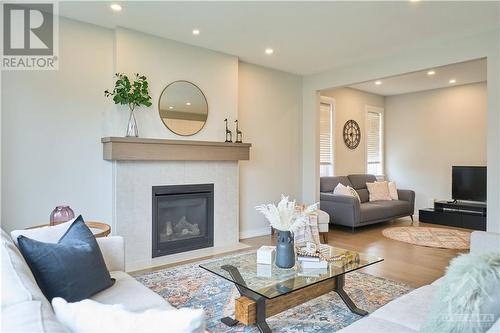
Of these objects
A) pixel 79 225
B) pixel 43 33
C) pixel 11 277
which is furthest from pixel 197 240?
pixel 11 277

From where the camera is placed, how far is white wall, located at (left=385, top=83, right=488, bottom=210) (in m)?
6.60

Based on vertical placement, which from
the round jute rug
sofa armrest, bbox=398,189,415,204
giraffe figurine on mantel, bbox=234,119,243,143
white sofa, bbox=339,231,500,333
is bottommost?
the round jute rug

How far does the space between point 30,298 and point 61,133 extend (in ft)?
9.69

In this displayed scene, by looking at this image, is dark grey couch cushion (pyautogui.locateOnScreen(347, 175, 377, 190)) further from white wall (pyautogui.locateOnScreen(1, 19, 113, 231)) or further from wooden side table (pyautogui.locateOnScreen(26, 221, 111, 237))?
wooden side table (pyautogui.locateOnScreen(26, 221, 111, 237))

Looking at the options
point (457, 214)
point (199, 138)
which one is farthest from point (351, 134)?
point (199, 138)

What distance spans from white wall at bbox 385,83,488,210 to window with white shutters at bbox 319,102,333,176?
2024mm

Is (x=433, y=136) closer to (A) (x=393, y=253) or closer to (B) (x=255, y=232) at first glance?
(A) (x=393, y=253)

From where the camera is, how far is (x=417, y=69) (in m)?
4.43

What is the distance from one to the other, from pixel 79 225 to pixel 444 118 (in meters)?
7.26

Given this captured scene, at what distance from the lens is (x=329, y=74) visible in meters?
5.53

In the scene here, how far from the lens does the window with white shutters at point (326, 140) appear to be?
6660mm

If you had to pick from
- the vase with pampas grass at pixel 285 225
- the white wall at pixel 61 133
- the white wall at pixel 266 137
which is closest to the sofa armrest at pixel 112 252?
the vase with pampas grass at pixel 285 225

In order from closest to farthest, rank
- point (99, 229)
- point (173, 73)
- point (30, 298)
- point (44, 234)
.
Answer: point (30, 298) < point (44, 234) < point (99, 229) < point (173, 73)

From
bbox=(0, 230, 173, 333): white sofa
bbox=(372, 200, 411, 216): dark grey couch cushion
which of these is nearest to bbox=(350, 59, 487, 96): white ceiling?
bbox=(372, 200, 411, 216): dark grey couch cushion
